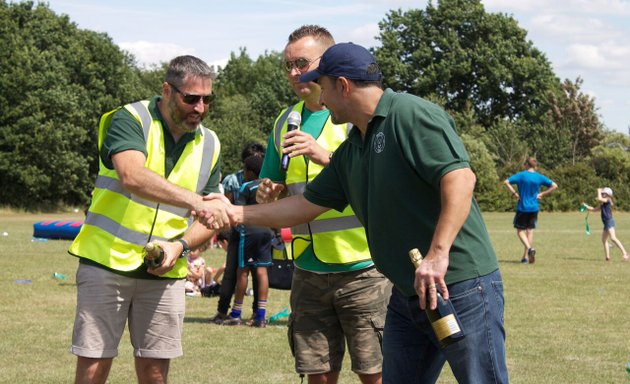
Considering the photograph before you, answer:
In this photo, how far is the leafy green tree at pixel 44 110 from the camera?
54938mm

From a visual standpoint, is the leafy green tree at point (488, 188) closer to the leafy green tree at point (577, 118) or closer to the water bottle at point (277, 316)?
the leafy green tree at point (577, 118)

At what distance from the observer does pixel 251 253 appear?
12.3 meters

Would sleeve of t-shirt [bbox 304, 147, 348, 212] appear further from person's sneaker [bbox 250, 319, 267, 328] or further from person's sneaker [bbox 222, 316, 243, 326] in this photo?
person's sneaker [bbox 222, 316, 243, 326]

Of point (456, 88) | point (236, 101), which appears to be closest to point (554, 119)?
point (456, 88)

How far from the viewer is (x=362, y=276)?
605 centimetres

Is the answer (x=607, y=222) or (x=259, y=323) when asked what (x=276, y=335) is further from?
(x=607, y=222)

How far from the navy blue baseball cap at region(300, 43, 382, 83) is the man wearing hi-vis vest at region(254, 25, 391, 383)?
4.02 ft

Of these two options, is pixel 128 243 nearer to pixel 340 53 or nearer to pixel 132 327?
pixel 132 327

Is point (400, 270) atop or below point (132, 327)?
atop

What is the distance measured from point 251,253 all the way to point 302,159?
20.6 ft

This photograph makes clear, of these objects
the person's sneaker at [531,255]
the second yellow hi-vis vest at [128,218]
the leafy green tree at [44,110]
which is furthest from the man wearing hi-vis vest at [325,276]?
the leafy green tree at [44,110]

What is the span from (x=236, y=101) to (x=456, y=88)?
19.3m

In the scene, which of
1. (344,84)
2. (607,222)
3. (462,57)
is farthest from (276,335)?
(462,57)

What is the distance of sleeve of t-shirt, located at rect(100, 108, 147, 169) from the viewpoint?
18.0ft
